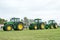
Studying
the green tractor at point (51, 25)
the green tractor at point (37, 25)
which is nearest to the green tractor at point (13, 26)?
the green tractor at point (37, 25)

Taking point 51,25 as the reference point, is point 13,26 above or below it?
above

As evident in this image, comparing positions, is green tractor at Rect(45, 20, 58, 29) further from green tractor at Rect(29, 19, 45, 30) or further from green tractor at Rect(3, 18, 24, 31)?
green tractor at Rect(3, 18, 24, 31)

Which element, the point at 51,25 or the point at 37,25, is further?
the point at 51,25

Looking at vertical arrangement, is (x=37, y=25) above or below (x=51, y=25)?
above

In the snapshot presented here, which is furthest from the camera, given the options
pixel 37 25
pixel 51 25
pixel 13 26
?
pixel 51 25

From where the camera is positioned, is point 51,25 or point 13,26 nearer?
point 13,26

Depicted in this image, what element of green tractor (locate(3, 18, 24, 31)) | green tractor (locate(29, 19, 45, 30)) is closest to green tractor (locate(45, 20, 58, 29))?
green tractor (locate(29, 19, 45, 30))

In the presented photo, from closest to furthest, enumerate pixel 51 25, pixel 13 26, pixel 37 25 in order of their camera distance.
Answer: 1. pixel 13 26
2. pixel 37 25
3. pixel 51 25

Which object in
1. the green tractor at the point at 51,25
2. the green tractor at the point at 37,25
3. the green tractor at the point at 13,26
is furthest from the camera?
the green tractor at the point at 51,25

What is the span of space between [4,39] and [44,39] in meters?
2.92

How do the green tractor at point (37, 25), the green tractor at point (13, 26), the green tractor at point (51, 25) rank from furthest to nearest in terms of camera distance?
the green tractor at point (51, 25) → the green tractor at point (37, 25) → the green tractor at point (13, 26)

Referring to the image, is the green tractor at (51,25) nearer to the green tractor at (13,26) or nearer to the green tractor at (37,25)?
the green tractor at (37,25)

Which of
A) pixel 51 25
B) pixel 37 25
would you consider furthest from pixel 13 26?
pixel 51 25

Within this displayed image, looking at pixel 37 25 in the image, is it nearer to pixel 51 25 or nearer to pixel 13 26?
pixel 51 25
